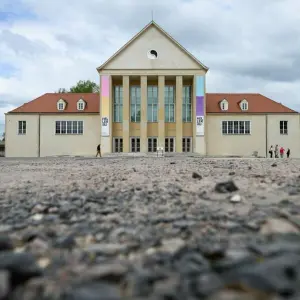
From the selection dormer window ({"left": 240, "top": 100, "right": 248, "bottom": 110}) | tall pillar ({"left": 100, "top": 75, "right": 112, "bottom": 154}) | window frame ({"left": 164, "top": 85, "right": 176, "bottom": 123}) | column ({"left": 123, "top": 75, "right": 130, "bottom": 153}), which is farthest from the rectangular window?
tall pillar ({"left": 100, "top": 75, "right": 112, "bottom": 154})

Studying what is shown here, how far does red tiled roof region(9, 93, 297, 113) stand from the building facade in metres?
0.13

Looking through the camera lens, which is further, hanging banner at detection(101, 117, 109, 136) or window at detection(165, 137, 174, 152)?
window at detection(165, 137, 174, 152)

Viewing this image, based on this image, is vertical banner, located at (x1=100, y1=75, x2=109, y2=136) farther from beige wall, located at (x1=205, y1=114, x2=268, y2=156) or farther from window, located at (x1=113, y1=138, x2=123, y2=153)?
beige wall, located at (x1=205, y1=114, x2=268, y2=156)

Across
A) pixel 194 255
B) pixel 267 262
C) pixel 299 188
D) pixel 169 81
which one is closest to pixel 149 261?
pixel 194 255

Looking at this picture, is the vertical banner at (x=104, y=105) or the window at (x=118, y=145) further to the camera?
the window at (x=118, y=145)

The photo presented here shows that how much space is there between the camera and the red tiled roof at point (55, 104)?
142 feet

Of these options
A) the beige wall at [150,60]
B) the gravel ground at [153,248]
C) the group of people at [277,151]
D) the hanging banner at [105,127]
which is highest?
the beige wall at [150,60]

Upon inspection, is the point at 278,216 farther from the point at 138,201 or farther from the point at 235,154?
the point at 235,154

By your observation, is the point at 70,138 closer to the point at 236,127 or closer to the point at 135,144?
the point at 135,144

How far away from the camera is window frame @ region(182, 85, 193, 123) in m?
41.7

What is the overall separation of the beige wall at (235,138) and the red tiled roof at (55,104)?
1489cm

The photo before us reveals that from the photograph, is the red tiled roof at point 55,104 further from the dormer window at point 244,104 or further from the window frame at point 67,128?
the dormer window at point 244,104

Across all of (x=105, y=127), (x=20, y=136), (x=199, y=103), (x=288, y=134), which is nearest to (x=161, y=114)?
(x=199, y=103)

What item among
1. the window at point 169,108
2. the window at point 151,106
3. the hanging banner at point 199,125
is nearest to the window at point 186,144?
the hanging banner at point 199,125
